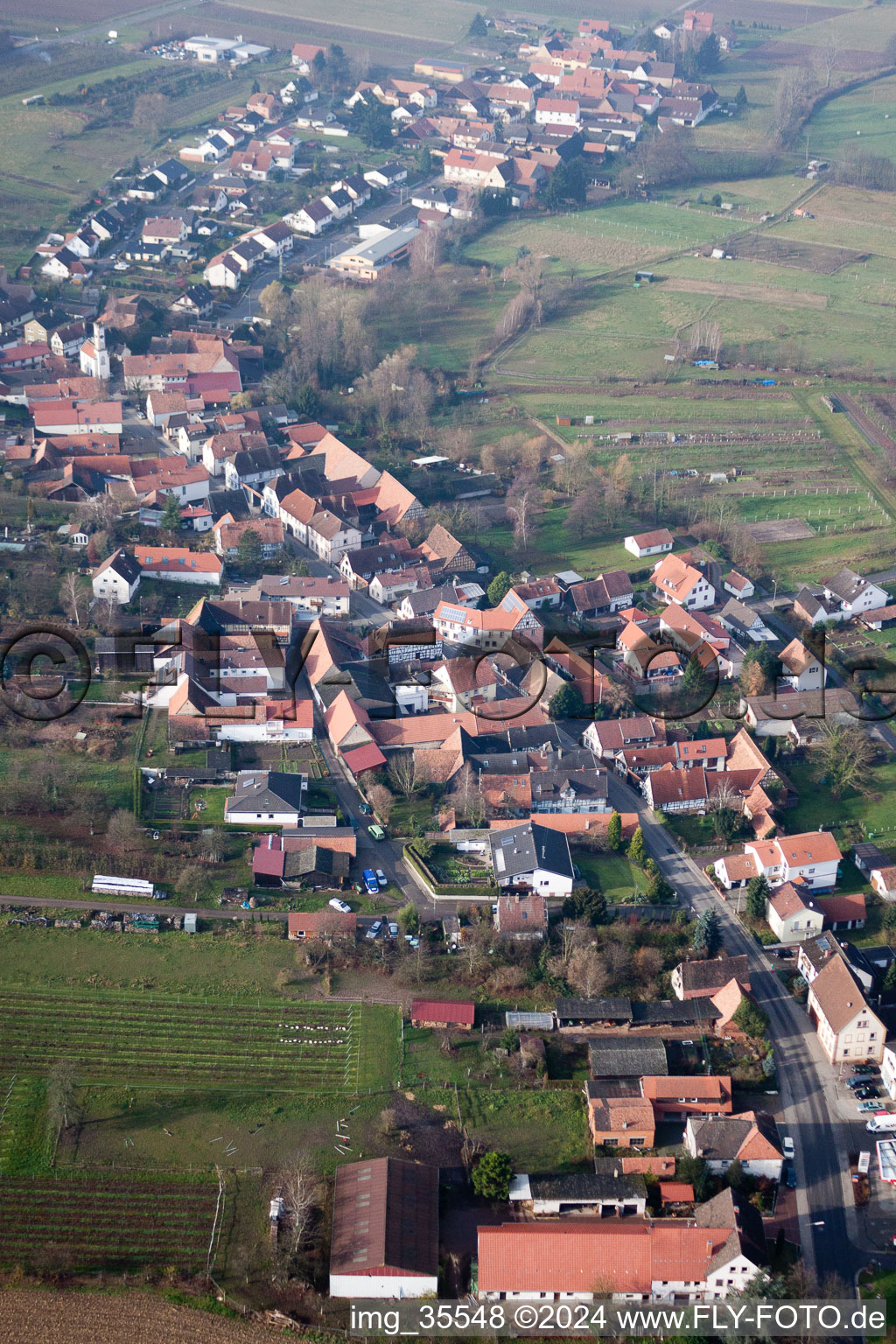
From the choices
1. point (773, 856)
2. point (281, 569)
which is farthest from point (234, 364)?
point (773, 856)

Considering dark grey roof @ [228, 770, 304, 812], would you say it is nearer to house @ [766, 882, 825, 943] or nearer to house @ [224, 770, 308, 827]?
house @ [224, 770, 308, 827]

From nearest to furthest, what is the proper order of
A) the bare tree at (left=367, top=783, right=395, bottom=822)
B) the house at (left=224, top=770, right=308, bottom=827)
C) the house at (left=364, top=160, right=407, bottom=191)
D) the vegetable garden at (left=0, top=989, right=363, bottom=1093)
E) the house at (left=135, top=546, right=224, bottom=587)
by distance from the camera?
1. the vegetable garden at (left=0, top=989, right=363, bottom=1093)
2. the house at (left=224, top=770, right=308, bottom=827)
3. the bare tree at (left=367, top=783, right=395, bottom=822)
4. the house at (left=135, top=546, right=224, bottom=587)
5. the house at (left=364, top=160, right=407, bottom=191)

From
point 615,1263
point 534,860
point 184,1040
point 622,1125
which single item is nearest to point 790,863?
point 534,860

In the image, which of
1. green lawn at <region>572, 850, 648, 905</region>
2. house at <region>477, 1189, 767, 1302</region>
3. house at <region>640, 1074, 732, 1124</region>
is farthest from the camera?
green lawn at <region>572, 850, 648, 905</region>

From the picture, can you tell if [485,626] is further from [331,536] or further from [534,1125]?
[534,1125]

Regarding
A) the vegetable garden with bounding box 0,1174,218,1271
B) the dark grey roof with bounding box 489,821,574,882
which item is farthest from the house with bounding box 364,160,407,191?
the vegetable garden with bounding box 0,1174,218,1271

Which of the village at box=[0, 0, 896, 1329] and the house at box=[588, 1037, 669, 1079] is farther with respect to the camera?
the house at box=[588, 1037, 669, 1079]
